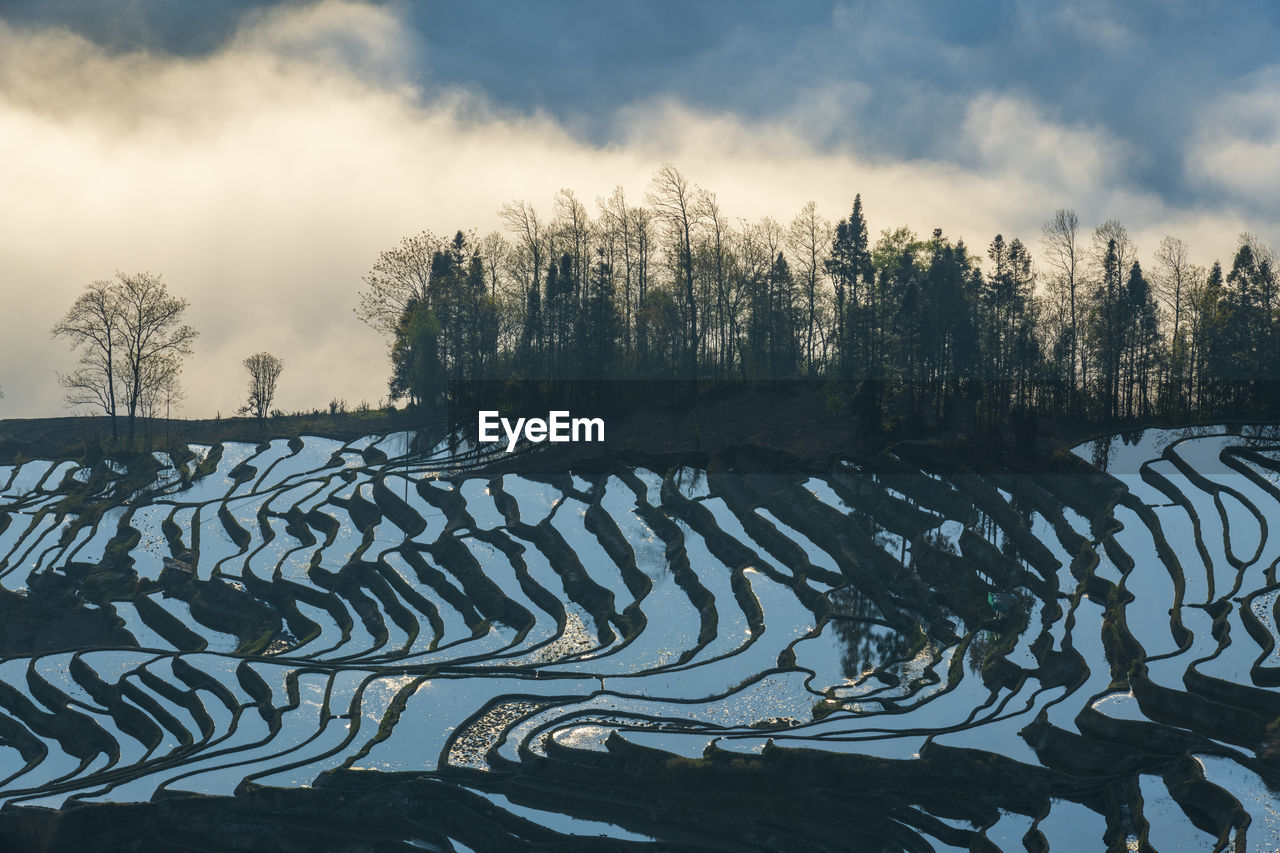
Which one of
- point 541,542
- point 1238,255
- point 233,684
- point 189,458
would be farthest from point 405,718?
point 1238,255

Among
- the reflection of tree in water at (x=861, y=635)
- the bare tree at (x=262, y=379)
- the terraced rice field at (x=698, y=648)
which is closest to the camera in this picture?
the terraced rice field at (x=698, y=648)

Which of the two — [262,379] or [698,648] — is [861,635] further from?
[262,379]

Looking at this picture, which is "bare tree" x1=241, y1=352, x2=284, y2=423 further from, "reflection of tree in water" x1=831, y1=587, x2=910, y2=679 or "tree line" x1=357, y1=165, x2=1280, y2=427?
"reflection of tree in water" x1=831, y1=587, x2=910, y2=679

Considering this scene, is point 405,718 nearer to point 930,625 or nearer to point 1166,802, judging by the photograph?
point 930,625

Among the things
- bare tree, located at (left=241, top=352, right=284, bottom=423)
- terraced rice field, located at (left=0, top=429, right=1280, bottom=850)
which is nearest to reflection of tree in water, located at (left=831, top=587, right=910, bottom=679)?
terraced rice field, located at (left=0, top=429, right=1280, bottom=850)

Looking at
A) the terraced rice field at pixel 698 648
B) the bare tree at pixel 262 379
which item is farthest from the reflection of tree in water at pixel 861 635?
the bare tree at pixel 262 379

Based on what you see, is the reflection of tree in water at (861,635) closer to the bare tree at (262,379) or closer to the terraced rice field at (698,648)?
the terraced rice field at (698,648)
